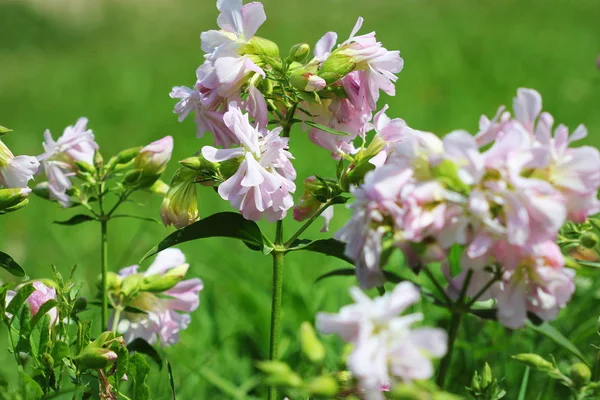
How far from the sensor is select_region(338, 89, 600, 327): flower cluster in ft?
2.18

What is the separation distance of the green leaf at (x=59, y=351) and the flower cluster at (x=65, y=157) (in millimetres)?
303

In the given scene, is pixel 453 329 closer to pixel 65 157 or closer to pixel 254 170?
pixel 254 170

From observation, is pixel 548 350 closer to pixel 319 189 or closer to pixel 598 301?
pixel 598 301

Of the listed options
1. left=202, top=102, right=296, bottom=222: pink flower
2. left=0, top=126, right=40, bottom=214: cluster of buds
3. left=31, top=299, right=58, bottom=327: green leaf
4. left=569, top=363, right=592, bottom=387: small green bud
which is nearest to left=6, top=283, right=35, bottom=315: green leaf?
left=31, top=299, right=58, bottom=327: green leaf

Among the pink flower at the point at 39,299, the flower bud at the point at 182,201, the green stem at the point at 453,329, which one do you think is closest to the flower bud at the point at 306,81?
the flower bud at the point at 182,201

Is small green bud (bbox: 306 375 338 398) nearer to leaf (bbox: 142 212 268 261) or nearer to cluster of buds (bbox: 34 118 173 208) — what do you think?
leaf (bbox: 142 212 268 261)

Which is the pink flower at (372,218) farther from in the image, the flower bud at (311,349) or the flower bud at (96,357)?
the flower bud at (96,357)

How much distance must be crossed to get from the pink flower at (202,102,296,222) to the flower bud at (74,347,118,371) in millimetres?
216

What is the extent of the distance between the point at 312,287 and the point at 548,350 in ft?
2.00

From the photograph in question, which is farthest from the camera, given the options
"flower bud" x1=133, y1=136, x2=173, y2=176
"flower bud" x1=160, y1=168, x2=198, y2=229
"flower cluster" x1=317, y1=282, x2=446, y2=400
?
"flower bud" x1=133, y1=136, x2=173, y2=176

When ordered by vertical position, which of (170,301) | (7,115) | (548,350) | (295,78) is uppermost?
(295,78)

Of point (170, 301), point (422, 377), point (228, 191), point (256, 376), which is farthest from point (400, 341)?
point (256, 376)

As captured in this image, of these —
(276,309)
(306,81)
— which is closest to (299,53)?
(306,81)

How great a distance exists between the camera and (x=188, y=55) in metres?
5.84
